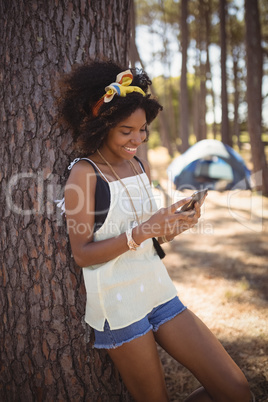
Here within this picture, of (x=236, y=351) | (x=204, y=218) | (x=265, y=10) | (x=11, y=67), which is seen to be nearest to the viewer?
(x=11, y=67)

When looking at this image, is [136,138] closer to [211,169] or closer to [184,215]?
[184,215]

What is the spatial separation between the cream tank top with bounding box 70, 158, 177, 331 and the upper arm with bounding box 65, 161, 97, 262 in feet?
0.26

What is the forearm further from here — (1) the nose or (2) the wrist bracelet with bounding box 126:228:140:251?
(1) the nose

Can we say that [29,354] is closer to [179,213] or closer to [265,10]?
[179,213]

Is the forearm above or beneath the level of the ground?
Result: above

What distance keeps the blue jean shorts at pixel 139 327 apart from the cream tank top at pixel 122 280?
0.09ft

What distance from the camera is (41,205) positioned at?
6.00 feet

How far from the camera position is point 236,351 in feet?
8.95

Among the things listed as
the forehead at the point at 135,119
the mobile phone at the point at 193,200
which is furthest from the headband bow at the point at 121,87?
the mobile phone at the point at 193,200

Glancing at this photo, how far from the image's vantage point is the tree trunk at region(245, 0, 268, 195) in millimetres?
7805

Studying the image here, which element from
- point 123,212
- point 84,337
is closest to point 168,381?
point 84,337

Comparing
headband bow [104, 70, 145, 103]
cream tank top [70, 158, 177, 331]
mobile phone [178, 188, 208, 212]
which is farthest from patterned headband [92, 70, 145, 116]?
mobile phone [178, 188, 208, 212]

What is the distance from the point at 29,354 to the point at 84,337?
1.11 ft

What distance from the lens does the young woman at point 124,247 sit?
150cm
